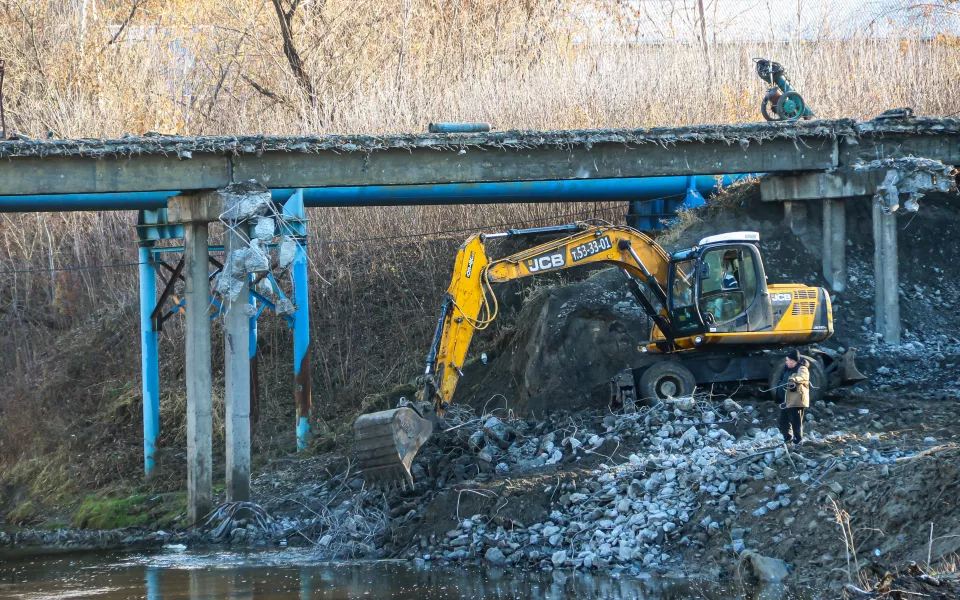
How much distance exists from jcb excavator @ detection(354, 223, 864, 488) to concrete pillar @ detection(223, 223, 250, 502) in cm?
199

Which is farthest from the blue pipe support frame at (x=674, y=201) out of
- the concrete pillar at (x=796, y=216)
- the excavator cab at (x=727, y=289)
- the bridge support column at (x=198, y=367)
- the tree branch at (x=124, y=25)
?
the tree branch at (x=124, y=25)

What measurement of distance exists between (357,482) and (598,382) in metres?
4.42

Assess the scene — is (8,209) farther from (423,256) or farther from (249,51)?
(249,51)

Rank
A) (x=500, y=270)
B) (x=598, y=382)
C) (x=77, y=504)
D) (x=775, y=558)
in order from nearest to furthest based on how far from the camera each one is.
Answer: (x=775, y=558) → (x=500, y=270) → (x=598, y=382) → (x=77, y=504)

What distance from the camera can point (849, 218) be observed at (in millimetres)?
20078

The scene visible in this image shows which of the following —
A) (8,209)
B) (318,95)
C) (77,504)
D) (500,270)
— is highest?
(318,95)

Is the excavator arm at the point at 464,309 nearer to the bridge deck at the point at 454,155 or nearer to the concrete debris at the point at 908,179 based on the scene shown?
the bridge deck at the point at 454,155

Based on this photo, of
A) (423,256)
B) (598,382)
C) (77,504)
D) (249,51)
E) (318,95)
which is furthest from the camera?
(249,51)

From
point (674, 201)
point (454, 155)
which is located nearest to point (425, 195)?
point (454, 155)

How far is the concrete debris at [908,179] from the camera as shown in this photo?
58.7 feet

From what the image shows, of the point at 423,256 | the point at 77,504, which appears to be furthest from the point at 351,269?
the point at 77,504

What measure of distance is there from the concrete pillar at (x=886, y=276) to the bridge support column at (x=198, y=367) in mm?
10645

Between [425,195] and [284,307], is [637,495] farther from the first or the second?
[425,195]

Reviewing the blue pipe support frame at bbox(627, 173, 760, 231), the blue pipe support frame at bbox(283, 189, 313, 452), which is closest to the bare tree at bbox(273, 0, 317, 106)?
the blue pipe support frame at bbox(627, 173, 760, 231)
